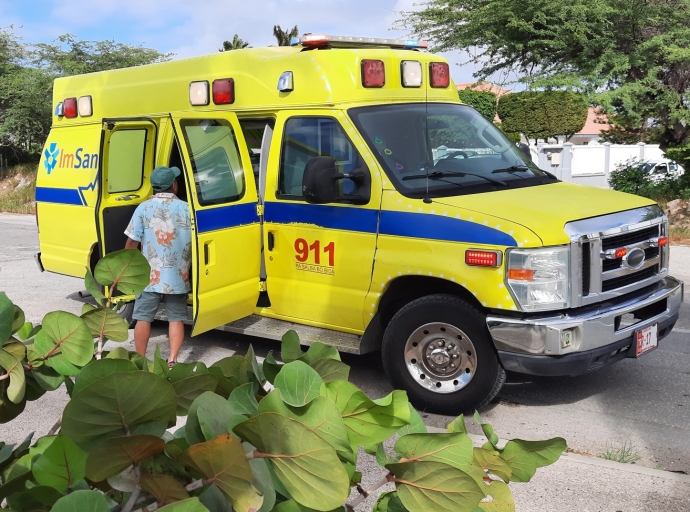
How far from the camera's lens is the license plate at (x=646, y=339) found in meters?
4.76

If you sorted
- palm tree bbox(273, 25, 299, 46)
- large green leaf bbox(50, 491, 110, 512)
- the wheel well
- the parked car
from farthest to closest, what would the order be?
palm tree bbox(273, 25, 299, 46) → the parked car → the wheel well → large green leaf bbox(50, 491, 110, 512)

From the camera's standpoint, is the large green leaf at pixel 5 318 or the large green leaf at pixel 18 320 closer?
the large green leaf at pixel 5 318

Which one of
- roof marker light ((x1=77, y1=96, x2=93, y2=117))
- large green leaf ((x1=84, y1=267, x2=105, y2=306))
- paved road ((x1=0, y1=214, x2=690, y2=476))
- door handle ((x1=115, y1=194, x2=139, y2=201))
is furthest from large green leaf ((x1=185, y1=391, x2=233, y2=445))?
roof marker light ((x1=77, y1=96, x2=93, y2=117))

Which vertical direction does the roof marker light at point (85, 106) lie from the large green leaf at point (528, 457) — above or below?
above

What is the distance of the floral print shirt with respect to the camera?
5.47 metres

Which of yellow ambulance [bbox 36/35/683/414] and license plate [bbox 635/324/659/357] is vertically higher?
yellow ambulance [bbox 36/35/683/414]

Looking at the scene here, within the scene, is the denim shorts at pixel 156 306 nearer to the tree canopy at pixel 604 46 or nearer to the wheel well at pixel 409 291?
the wheel well at pixel 409 291

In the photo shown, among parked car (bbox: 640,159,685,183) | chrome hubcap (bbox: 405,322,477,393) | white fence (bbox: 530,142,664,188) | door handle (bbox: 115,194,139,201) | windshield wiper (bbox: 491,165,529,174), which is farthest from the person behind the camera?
white fence (bbox: 530,142,664,188)

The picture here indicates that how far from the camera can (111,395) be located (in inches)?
33.6

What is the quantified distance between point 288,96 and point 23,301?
445 cm

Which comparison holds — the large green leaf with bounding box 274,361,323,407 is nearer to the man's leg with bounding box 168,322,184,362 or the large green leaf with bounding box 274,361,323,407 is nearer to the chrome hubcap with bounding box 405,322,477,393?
the chrome hubcap with bounding box 405,322,477,393

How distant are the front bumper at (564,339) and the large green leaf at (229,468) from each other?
146 inches

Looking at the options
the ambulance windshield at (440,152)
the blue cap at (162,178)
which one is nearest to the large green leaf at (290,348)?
the ambulance windshield at (440,152)

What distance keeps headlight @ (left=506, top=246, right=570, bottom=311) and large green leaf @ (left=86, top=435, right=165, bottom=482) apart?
12.0 feet
